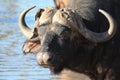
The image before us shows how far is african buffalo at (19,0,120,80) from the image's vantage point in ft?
22.9

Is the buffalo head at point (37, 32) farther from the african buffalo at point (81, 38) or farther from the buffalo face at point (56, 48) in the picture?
the buffalo face at point (56, 48)

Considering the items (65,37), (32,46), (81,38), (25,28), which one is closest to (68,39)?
(65,37)

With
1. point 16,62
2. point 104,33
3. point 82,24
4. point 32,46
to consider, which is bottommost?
point 16,62

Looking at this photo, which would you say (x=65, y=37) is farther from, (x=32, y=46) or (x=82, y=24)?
(x=32, y=46)

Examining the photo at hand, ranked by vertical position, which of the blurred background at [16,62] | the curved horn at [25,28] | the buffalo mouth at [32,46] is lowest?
the blurred background at [16,62]

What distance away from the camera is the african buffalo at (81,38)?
699 centimetres

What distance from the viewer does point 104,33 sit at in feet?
23.7

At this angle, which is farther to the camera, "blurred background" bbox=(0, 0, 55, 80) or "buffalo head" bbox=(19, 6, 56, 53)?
"blurred background" bbox=(0, 0, 55, 80)

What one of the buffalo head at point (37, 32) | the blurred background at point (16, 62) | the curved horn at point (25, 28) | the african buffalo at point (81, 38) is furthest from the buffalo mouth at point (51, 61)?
the blurred background at point (16, 62)

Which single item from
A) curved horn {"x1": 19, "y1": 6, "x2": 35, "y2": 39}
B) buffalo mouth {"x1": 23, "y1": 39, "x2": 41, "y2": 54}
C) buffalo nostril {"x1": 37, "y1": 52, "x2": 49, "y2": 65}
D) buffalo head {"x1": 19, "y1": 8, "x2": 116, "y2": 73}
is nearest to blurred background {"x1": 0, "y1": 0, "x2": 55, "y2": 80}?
curved horn {"x1": 19, "y1": 6, "x2": 35, "y2": 39}

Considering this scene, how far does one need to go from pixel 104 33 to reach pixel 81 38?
28 centimetres

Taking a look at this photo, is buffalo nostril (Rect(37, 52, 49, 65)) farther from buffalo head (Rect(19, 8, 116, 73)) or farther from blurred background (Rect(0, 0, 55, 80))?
blurred background (Rect(0, 0, 55, 80))

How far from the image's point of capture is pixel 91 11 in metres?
7.45

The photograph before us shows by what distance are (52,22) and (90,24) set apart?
20.5 inches
